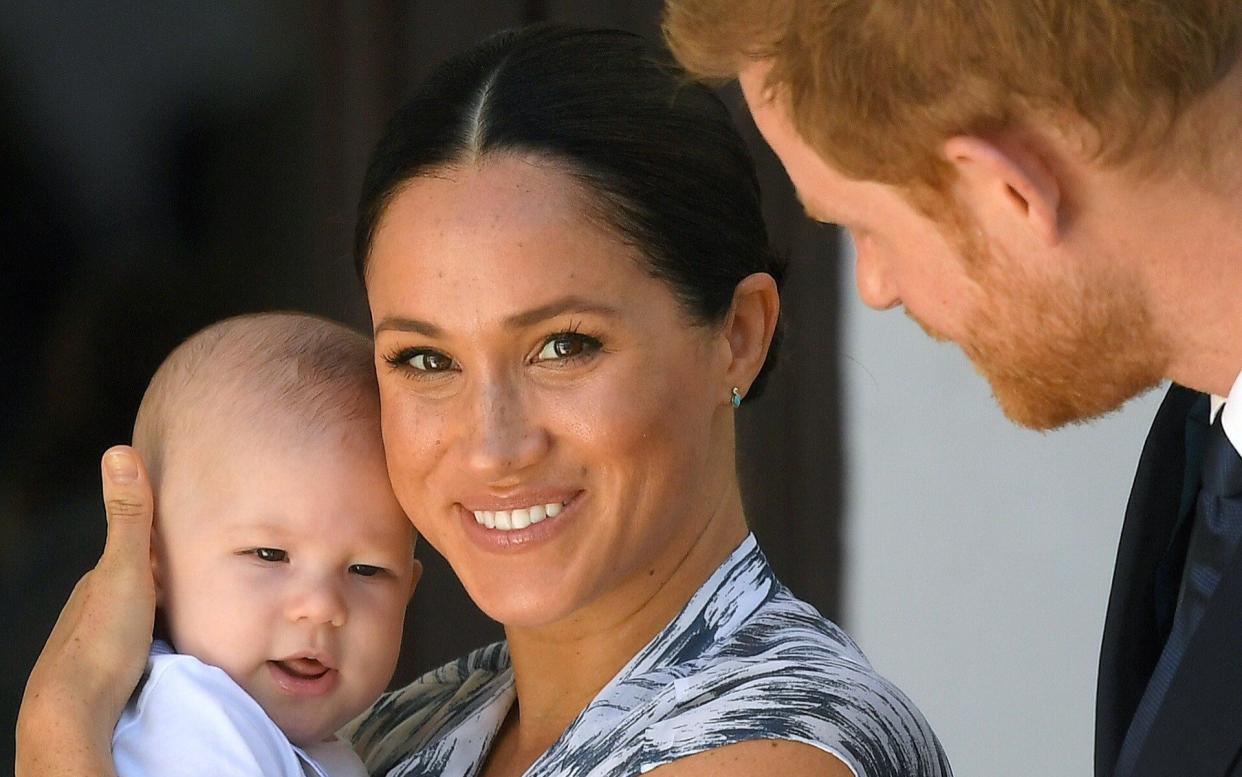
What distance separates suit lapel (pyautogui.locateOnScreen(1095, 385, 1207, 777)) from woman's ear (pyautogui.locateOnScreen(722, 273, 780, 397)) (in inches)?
18.6

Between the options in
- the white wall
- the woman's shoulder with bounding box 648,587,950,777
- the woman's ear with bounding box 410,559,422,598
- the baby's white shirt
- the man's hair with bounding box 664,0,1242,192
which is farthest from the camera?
the white wall

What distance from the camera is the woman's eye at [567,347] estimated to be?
1.87 metres

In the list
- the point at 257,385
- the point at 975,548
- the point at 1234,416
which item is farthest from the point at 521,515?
the point at 975,548

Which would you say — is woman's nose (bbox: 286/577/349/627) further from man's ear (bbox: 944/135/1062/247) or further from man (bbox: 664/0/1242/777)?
man's ear (bbox: 944/135/1062/247)

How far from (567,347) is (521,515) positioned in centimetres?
20

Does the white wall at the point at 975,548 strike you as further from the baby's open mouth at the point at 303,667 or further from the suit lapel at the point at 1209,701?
the suit lapel at the point at 1209,701

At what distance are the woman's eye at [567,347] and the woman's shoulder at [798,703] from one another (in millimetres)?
362

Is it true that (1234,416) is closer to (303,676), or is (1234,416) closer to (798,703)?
(798,703)

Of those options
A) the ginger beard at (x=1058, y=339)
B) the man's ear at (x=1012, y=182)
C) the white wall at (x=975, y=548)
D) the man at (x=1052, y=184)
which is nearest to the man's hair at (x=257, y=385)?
the man at (x=1052, y=184)

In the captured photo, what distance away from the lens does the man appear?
1.42 meters

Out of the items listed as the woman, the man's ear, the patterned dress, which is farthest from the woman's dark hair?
the man's ear

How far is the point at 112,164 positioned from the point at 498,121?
1.59 m

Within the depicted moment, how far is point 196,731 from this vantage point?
6.10ft

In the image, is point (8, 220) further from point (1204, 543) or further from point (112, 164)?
point (1204, 543)
